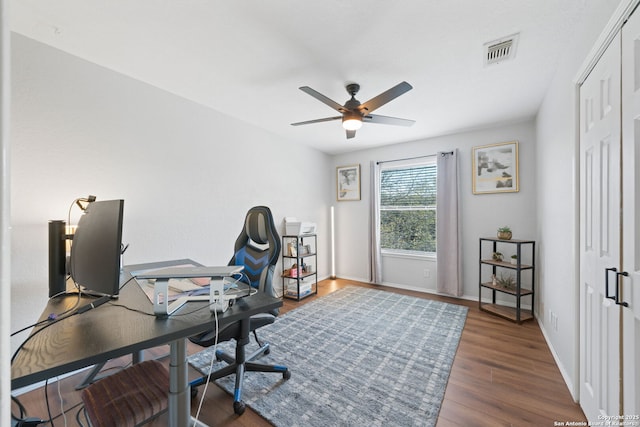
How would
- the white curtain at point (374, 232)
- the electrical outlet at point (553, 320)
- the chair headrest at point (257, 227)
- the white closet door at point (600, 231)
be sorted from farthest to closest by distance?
the white curtain at point (374, 232) → the electrical outlet at point (553, 320) → the chair headrest at point (257, 227) → the white closet door at point (600, 231)

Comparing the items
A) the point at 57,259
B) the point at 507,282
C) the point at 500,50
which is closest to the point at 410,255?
the point at 507,282

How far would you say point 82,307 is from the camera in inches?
44.3

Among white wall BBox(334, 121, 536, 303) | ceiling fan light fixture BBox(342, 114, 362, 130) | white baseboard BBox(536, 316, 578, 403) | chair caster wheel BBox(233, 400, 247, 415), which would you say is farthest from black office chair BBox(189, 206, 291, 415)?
white wall BBox(334, 121, 536, 303)

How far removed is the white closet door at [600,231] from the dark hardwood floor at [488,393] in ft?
0.77

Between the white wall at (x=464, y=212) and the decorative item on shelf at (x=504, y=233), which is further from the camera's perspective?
the white wall at (x=464, y=212)

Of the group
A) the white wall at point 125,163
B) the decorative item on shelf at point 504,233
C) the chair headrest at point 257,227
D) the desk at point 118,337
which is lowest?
the desk at point 118,337

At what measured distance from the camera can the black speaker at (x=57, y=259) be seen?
1439mm

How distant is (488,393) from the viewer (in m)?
1.76

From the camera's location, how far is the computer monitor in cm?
97

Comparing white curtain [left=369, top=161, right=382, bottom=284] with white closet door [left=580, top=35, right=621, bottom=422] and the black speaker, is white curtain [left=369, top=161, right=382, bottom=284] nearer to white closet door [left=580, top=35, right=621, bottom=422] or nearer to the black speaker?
white closet door [left=580, top=35, right=621, bottom=422]

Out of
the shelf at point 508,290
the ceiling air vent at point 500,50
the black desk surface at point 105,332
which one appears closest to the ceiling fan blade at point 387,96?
the ceiling air vent at point 500,50

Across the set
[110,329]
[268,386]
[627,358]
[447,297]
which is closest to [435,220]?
[447,297]

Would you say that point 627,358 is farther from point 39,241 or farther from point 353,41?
point 39,241

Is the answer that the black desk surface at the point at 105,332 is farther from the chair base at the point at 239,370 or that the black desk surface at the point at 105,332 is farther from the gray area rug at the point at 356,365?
the gray area rug at the point at 356,365
